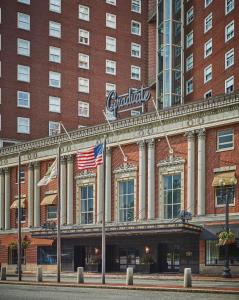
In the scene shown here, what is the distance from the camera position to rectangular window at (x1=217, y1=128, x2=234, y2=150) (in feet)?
164

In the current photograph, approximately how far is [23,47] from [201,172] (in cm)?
3771

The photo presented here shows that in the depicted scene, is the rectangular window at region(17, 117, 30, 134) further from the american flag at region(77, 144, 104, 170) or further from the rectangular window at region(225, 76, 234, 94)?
the american flag at region(77, 144, 104, 170)

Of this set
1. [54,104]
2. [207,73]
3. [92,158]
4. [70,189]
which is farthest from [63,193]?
[54,104]

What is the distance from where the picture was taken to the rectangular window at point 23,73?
80.5 m

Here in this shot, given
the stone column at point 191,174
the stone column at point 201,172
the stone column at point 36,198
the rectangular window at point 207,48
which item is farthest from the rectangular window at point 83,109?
the stone column at point 201,172

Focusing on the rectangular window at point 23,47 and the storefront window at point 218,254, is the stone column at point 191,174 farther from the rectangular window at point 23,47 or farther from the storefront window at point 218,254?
the rectangular window at point 23,47

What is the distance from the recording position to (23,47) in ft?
267

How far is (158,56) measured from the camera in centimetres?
7588

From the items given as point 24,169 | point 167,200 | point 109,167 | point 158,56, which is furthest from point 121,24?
point 167,200

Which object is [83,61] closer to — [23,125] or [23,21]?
[23,21]

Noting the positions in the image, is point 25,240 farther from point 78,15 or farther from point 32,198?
point 78,15

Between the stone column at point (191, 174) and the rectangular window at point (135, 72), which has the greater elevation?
the rectangular window at point (135, 72)

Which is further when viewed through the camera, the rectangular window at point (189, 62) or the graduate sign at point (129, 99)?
the rectangular window at point (189, 62)

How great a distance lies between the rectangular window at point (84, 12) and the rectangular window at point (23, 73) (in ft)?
35.8
